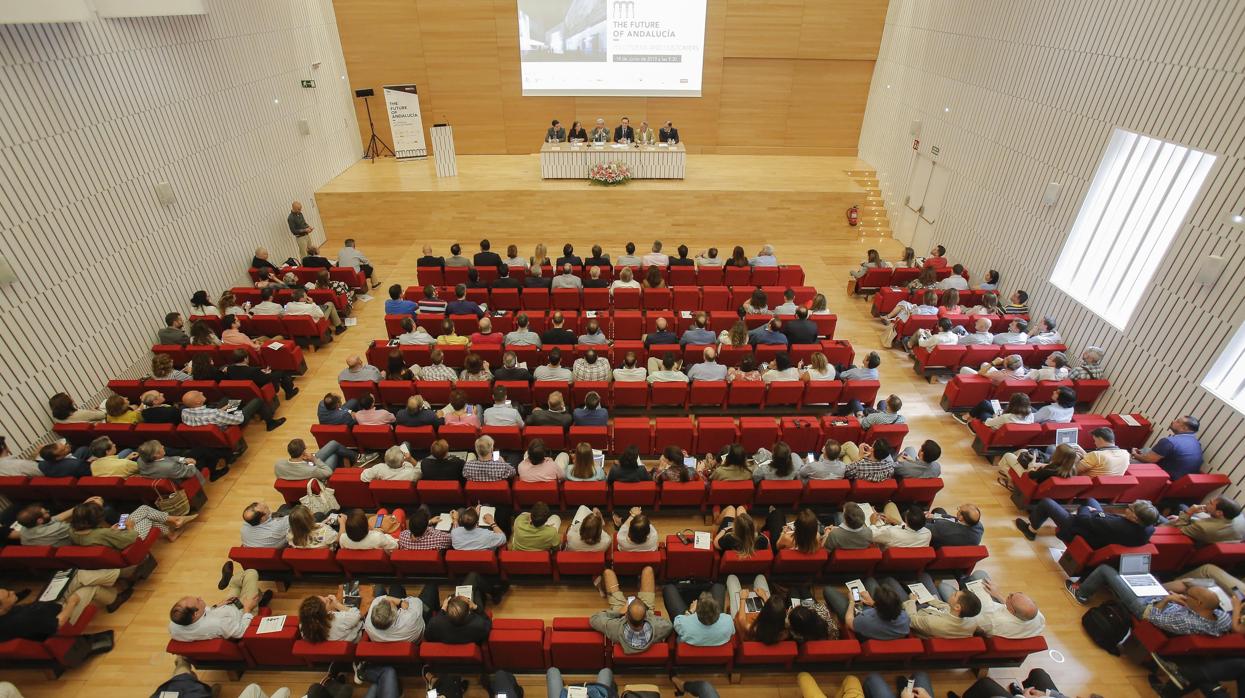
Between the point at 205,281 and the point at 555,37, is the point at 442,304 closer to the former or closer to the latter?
the point at 205,281

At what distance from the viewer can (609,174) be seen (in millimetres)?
13773

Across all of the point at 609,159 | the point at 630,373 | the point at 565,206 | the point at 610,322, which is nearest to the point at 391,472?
the point at 630,373

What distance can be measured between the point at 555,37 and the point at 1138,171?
12391 millimetres

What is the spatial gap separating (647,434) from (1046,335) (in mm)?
6487

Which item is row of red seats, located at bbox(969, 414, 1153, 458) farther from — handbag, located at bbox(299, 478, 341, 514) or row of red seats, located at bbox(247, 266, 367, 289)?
row of red seats, located at bbox(247, 266, 367, 289)

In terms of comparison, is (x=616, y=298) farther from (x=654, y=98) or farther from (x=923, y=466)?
(x=654, y=98)

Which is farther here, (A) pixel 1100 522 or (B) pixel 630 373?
(B) pixel 630 373

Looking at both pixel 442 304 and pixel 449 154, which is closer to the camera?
pixel 442 304

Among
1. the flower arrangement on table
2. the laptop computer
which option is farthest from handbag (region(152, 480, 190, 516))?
the flower arrangement on table

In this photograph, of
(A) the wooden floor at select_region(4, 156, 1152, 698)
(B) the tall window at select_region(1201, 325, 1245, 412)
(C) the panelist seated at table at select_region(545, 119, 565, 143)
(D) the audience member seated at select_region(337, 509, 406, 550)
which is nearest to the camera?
(A) the wooden floor at select_region(4, 156, 1152, 698)

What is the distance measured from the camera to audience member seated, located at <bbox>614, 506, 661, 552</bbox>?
5.26m

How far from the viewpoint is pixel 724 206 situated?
13695 millimetres

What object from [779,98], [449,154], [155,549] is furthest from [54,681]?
[779,98]

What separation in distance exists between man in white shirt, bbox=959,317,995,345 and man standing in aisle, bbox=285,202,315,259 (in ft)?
39.9
